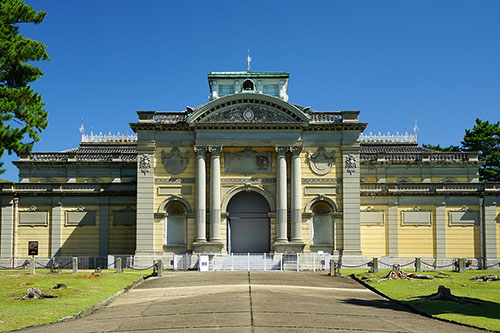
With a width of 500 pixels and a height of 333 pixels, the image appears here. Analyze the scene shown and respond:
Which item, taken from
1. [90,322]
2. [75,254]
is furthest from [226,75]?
[90,322]

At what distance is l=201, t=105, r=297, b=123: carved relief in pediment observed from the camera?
5303 centimetres

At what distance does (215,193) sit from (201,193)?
1.16 m

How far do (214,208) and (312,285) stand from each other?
1696cm

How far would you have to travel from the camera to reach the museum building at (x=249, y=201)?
5288cm

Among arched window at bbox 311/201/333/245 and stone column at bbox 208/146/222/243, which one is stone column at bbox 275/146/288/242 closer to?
arched window at bbox 311/201/333/245

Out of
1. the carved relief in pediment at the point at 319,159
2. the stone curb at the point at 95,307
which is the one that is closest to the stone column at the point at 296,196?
the carved relief in pediment at the point at 319,159

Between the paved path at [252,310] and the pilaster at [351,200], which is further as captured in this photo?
the pilaster at [351,200]

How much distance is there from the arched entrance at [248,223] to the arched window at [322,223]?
13.7 ft

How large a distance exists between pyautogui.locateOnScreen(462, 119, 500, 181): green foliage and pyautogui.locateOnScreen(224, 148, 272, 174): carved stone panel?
34.4m

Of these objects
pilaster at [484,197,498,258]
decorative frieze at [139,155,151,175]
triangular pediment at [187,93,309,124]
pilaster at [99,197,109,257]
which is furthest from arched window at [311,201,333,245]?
pilaster at [99,197,109,257]

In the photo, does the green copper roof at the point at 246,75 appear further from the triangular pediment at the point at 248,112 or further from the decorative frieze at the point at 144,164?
the decorative frieze at the point at 144,164

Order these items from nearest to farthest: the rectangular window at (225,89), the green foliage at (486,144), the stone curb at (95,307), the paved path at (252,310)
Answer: the paved path at (252,310) → the stone curb at (95,307) → the rectangular window at (225,89) → the green foliage at (486,144)

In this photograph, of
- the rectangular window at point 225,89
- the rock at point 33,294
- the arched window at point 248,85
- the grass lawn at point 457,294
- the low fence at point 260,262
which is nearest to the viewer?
the grass lawn at point 457,294

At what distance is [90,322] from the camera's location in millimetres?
24203
